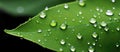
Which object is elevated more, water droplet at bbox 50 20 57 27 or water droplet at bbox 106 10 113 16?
water droplet at bbox 50 20 57 27

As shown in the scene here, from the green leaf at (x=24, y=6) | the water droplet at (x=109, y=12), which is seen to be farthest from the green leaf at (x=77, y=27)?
the green leaf at (x=24, y=6)

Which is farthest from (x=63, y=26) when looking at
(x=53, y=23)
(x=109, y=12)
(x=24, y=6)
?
(x=24, y=6)

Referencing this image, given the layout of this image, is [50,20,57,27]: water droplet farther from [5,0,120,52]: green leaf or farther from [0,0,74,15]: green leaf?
[0,0,74,15]: green leaf

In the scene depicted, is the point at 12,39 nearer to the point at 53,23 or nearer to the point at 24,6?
the point at 24,6

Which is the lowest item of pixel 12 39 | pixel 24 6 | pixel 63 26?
pixel 12 39

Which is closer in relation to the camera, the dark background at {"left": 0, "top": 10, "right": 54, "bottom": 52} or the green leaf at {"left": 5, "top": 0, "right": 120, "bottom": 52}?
the green leaf at {"left": 5, "top": 0, "right": 120, "bottom": 52}

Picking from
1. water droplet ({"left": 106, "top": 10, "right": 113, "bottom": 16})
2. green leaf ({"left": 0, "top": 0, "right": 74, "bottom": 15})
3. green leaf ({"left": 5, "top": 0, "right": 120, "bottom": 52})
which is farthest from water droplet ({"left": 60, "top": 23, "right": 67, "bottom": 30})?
green leaf ({"left": 0, "top": 0, "right": 74, "bottom": 15})

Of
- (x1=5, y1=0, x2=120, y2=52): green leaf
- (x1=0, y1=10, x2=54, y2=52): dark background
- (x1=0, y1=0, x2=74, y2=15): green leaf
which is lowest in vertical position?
(x1=0, y1=10, x2=54, y2=52): dark background
